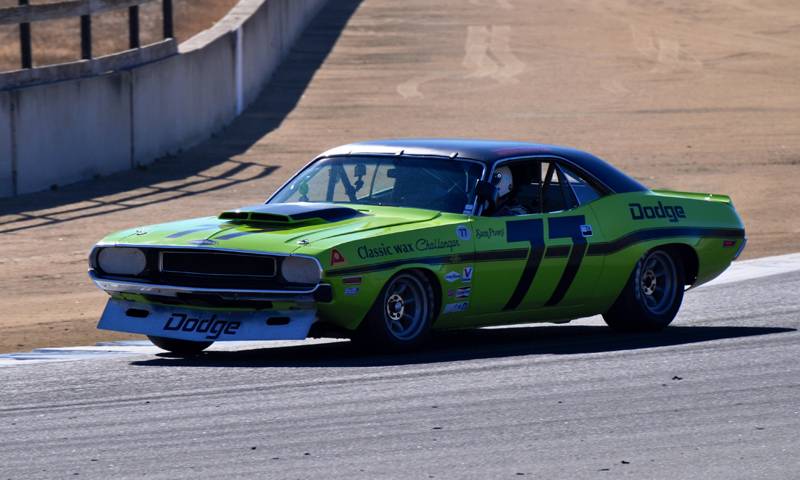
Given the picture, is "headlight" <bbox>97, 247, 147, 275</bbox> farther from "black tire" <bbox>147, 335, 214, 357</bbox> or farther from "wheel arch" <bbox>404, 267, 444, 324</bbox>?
"wheel arch" <bbox>404, 267, 444, 324</bbox>

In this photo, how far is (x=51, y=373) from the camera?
9.65m

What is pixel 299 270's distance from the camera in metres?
9.62

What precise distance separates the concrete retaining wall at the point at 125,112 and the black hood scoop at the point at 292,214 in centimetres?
866

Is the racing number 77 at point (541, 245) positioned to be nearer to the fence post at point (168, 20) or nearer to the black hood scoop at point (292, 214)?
the black hood scoop at point (292, 214)

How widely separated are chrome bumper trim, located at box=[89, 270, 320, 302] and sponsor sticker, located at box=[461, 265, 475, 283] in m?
1.12

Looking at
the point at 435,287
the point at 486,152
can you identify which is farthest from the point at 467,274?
the point at 486,152

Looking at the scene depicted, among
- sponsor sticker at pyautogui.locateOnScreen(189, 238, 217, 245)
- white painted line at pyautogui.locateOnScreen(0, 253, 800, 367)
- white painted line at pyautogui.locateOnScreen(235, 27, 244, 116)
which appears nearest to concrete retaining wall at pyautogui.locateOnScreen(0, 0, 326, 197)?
white painted line at pyautogui.locateOnScreen(235, 27, 244, 116)

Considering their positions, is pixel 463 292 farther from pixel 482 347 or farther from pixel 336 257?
pixel 336 257

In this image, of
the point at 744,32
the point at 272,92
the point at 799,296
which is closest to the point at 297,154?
the point at 272,92

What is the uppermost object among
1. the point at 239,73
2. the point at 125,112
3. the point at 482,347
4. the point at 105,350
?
the point at 482,347

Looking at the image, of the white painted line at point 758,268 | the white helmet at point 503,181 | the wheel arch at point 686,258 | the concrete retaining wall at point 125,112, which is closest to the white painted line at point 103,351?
the white helmet at point 503,181

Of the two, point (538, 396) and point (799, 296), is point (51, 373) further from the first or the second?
point (799, 296)

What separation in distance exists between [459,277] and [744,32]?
103ft

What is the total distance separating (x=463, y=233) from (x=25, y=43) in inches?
394
